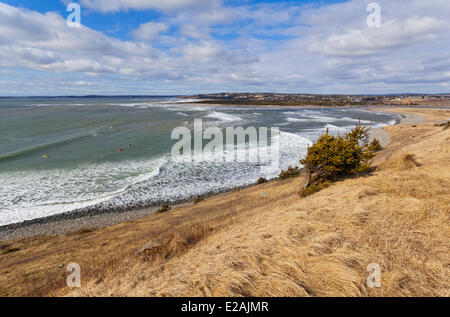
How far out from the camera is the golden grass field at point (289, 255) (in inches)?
149

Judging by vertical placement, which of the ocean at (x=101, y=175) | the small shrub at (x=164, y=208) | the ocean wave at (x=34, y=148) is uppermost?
the ocean wave at (x=34, y=148)

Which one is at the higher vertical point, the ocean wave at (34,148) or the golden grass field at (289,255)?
the ocean wave at (34,148)

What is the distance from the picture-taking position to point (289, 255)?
15.2 ft

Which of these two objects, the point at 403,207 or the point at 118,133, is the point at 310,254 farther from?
the point at 118,133

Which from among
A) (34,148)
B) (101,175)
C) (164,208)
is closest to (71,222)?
(164,208)

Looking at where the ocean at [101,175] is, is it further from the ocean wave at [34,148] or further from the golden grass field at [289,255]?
the golden grass field at [289,255]

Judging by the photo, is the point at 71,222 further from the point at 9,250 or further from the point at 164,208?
the point at 164,208

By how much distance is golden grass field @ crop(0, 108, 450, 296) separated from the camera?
3793mm

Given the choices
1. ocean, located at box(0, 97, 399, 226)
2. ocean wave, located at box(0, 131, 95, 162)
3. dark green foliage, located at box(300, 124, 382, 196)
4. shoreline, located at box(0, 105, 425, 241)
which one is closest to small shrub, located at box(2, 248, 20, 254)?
shoreline, located at box(0, 105, 425, 241)

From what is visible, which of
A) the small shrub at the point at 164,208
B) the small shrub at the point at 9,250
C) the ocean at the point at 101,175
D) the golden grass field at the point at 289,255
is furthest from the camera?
the ocean at the point at 101,175

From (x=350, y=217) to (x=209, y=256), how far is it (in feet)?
13.0

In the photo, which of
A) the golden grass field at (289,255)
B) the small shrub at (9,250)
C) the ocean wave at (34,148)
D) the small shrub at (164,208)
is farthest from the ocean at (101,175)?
the golden grass field at (289,255)
